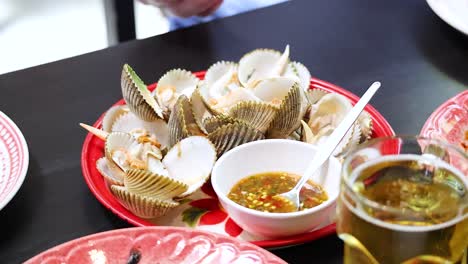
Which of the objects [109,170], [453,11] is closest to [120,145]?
[109,170]

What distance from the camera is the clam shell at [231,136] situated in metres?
0.82

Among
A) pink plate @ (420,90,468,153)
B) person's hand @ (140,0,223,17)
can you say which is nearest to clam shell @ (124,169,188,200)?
pink plate @ (420,90,468,153)

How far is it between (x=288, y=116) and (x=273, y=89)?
0.07 meters

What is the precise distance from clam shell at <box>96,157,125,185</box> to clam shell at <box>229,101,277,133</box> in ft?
0.51

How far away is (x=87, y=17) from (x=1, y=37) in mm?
303

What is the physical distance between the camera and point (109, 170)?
32.4 inches

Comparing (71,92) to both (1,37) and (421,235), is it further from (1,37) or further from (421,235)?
(1,37)

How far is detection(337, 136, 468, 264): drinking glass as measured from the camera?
20.6 inches

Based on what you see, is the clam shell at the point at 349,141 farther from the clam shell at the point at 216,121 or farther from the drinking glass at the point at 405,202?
the drinking glass at the point at 405,202

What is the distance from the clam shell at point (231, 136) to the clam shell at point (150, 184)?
0.29 ft

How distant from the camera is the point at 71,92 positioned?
3.41 feet

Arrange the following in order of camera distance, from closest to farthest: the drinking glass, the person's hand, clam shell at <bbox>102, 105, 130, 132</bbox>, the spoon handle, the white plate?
the drinking glass, the spoon handle, clam shell at <bbox>102, 105, 130, 132</bbox>, the white plate, the person's hand

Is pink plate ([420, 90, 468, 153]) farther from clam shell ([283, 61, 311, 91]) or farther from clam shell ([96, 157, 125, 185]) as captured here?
clam shell ([96, 157, 125, 185])

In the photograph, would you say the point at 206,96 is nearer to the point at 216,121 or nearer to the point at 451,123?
the point at 216,121
